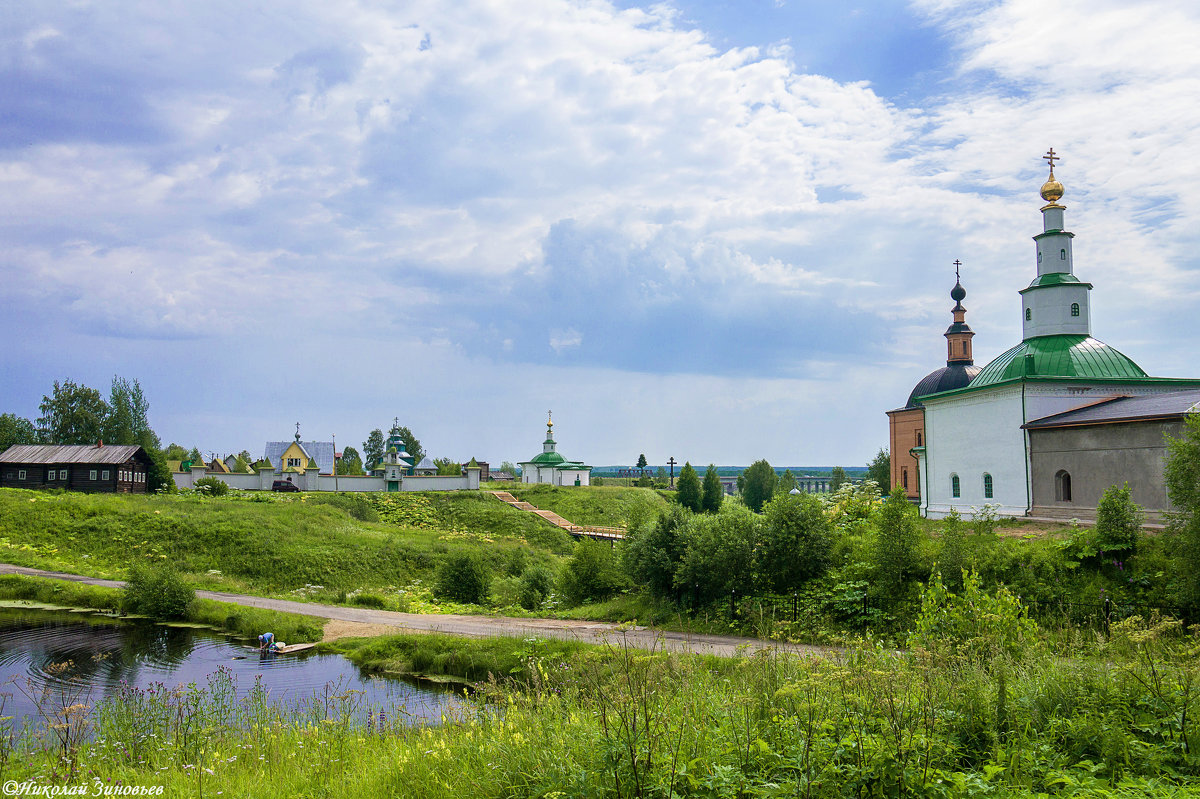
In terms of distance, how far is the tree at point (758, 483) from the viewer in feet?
235

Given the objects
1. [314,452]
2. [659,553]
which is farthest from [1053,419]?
[314,452]

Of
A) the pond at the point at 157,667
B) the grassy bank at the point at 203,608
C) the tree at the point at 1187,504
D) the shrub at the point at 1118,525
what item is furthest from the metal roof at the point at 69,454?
Result: the tree at the point at 1187,504

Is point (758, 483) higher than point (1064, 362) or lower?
lower

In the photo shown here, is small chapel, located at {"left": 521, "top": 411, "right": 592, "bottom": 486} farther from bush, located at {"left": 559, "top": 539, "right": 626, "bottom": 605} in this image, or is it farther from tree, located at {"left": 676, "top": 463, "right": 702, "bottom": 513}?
bush, located at {"left": 559, "top": 539, "right": 626, "bottom": 605}

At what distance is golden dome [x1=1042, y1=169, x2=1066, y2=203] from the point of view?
84.0 feet

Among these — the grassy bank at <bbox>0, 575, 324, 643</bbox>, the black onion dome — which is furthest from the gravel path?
the black onion dome

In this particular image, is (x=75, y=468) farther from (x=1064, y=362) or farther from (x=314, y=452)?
(x=1064, y=362)

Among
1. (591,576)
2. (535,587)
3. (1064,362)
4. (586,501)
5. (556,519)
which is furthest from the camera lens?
(586,501)

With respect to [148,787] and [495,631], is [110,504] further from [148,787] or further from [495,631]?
[148,787]

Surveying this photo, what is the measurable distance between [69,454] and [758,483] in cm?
5774

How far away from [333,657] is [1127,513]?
749 inches

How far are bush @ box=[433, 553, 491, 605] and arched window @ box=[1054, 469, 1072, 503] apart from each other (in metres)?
19.8

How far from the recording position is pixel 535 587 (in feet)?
86.6

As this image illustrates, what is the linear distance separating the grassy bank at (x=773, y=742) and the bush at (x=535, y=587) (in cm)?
1795
